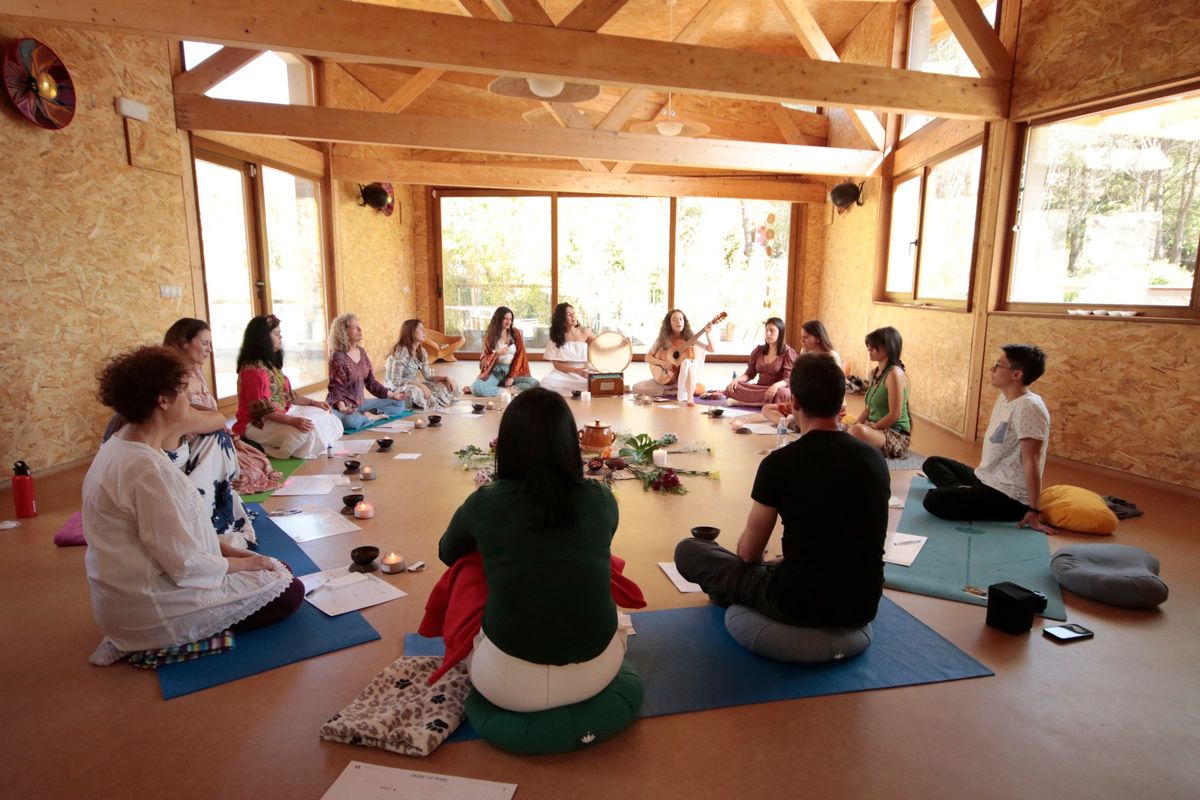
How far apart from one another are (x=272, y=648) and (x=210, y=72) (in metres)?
5.08

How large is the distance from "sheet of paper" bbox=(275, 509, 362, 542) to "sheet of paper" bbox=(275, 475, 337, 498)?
0.35m

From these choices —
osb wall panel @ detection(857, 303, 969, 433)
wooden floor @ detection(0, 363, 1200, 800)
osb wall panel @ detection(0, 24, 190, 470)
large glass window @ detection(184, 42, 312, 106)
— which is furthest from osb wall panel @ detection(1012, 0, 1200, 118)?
osb wall panel @ detection(0, 24, 190, 470)

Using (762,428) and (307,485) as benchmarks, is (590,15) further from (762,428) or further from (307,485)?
(307,485)

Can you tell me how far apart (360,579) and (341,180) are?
6.79 metres

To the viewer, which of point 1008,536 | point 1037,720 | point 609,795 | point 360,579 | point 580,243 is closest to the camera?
point 609,795

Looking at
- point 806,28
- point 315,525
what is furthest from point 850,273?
point 315,525

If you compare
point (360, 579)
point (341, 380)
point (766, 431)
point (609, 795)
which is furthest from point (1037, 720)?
point (341, 380)

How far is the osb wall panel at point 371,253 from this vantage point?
27.0ft

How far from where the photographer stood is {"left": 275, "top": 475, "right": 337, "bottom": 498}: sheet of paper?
382 cm

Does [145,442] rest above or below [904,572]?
above

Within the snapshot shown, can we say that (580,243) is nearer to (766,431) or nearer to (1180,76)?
(766,431)

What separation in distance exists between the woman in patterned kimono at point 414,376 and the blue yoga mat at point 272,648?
376 cm

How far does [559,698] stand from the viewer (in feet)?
5.81

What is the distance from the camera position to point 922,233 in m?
6.82
